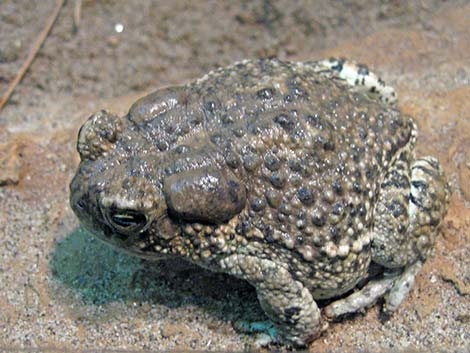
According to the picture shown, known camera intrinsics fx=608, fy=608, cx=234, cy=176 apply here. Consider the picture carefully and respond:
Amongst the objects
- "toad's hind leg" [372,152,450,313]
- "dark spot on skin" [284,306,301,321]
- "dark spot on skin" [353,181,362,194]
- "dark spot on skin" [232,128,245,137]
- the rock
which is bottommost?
the rock

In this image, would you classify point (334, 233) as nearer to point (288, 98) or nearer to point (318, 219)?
point (318, 219)

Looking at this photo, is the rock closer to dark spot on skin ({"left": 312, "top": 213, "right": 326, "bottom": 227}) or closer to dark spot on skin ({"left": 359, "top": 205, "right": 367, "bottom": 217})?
dark spot on skin ({"left": 312, "top": 213, "right": 326, "bottom": 227})

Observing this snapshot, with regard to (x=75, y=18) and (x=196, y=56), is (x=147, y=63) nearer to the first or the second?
(x=196, y=56)

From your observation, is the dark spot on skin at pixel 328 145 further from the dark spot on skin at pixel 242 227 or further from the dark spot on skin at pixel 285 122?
the dark spot on skin at pixel 242 227

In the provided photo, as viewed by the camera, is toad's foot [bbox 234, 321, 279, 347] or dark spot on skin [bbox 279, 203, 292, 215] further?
toad's foot [bbox 234, 321, 279, 347]

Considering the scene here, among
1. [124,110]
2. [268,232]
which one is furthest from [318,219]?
[124,110]

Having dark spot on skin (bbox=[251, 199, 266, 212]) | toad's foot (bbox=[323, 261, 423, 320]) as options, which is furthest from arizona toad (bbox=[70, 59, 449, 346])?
toad's foot (bbox=[323, 261, 423, 320])

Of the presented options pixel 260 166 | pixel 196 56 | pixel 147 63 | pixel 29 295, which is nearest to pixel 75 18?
pixel 147 63
